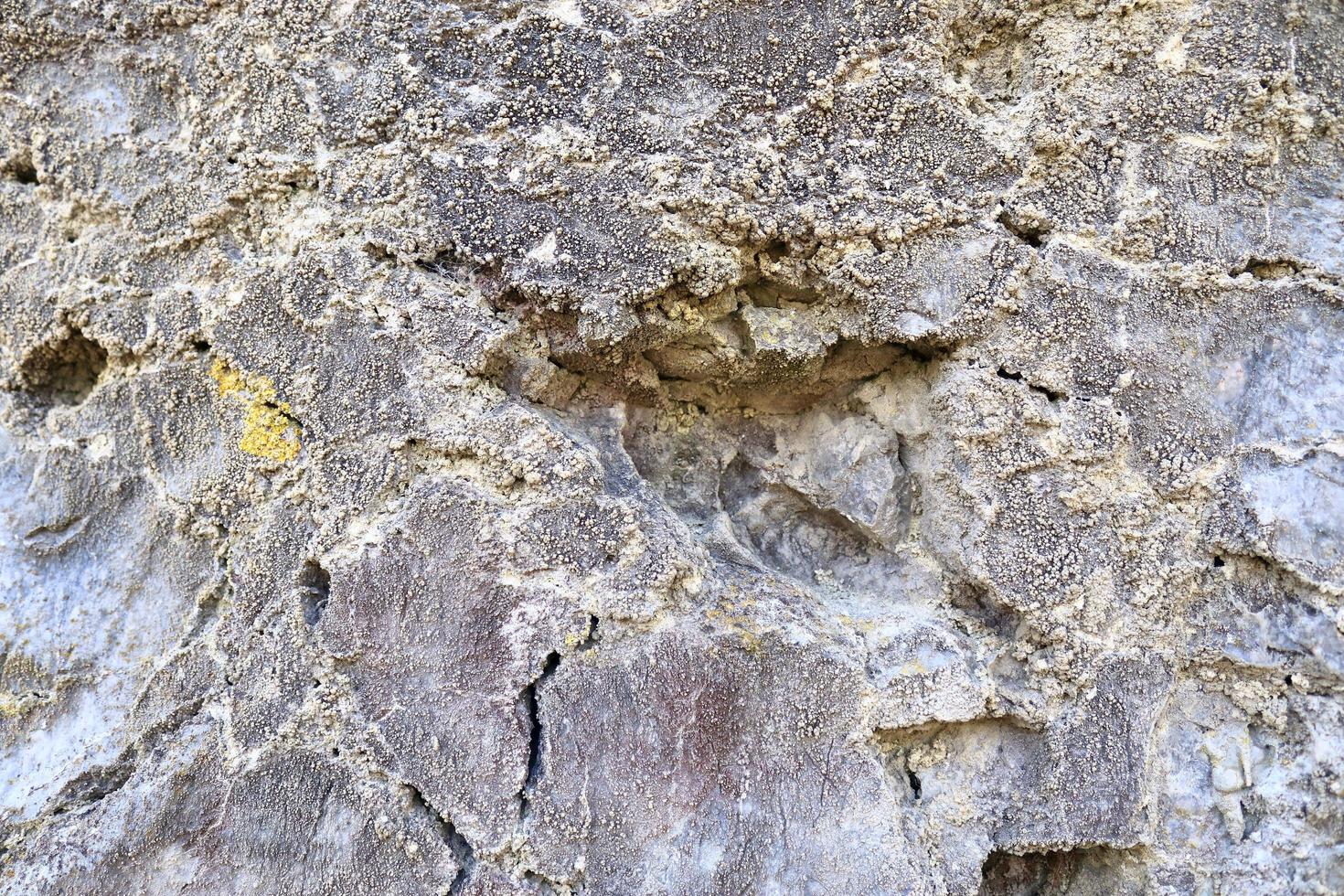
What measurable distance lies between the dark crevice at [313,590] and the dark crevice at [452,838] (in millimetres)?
320

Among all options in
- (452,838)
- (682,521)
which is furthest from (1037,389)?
(452,838)

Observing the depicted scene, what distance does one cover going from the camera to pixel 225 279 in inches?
56.6

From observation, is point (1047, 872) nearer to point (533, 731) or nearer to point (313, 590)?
point (533, 731)

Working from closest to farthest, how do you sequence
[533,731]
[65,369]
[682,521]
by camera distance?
[533,731] → [682,521] → [65,369]

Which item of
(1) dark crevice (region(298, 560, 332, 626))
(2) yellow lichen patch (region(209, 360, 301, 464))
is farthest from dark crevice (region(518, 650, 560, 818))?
(2) yellow lichen patch (region(209, 360, 301, 464))

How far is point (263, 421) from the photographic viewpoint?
55.7 inches

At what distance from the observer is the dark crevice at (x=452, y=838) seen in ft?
4.39

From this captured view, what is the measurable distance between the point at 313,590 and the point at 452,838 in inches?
18.3

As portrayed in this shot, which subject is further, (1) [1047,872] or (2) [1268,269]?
(1) [1047,872]

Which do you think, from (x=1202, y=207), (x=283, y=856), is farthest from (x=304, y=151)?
(x=1202, y=207)

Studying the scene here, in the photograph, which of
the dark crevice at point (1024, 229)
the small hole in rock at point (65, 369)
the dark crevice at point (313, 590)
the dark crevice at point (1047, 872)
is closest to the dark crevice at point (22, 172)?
the small hole in rock at point (65, 369)

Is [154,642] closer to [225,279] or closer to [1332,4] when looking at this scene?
[225,279]

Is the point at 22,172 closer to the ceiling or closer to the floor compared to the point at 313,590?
closer to the ceiling

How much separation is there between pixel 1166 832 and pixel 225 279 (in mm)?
1807
